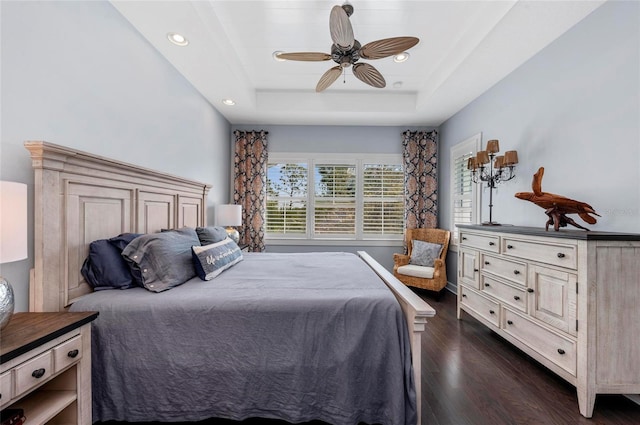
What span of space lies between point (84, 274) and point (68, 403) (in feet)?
2.35

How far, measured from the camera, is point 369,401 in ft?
4.78

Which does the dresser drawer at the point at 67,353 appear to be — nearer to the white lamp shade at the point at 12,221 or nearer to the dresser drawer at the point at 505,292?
the white lamp shade at the point at 12,221

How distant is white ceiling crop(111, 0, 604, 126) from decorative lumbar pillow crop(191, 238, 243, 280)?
1887 mm

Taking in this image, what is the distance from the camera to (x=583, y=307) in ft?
5.33

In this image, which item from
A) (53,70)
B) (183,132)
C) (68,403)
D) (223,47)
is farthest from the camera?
(183,132)

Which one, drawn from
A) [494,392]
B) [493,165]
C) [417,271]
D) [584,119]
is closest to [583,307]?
[494,392]

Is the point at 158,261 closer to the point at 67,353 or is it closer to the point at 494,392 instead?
the point at 67,353

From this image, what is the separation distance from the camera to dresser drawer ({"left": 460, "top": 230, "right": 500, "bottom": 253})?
2.44 meters

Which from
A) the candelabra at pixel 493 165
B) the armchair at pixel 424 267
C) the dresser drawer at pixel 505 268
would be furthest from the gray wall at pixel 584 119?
the armchair at pixel 424 267

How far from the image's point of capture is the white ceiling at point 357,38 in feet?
7.13

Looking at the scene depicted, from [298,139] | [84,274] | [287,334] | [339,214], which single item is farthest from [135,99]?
[339,214]

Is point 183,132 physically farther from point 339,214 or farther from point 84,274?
point 339,214

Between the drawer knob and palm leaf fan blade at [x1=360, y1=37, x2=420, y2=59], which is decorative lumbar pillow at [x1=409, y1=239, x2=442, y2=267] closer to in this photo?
palm leaf fan blade at [x1=360, y1=37, x2=420, y2=59]

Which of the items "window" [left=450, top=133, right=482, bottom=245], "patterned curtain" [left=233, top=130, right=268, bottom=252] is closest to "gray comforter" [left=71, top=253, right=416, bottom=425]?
"window" [left=450, top=133, right=482, bottom=245]
